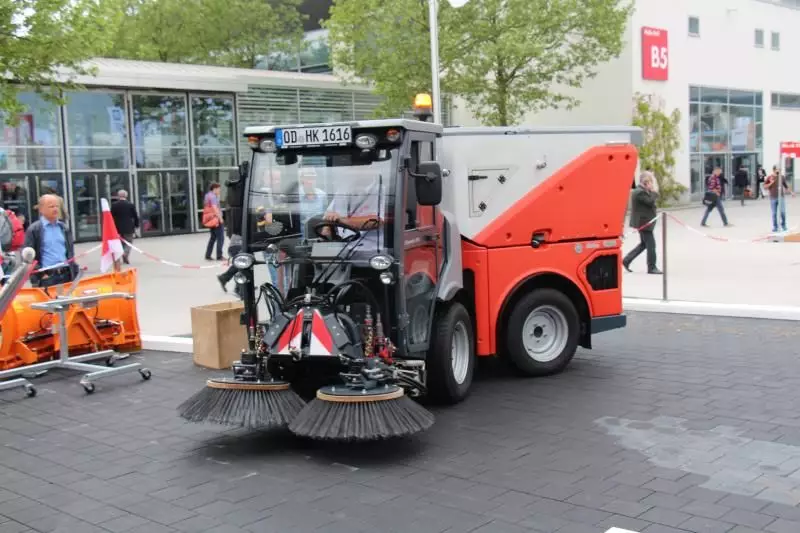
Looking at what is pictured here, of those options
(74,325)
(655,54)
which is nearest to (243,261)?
(74,325)

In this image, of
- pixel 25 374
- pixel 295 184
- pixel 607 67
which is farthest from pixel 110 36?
pixel 607 67

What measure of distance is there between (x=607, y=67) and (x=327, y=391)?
1272 inches

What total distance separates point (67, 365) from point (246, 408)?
3459mm

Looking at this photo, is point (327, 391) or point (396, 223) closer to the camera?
point (327, 391)

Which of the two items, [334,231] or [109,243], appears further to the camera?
[109,243]

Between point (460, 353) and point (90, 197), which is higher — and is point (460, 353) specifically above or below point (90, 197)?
below

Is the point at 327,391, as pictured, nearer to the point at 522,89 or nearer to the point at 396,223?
the point at 396,223

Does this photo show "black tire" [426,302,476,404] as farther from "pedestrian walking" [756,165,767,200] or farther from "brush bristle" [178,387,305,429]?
"pedestrian walking" [756,165,767,200]

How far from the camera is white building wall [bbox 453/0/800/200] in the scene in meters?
35.4

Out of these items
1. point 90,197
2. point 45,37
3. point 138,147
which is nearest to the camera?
point 45,37

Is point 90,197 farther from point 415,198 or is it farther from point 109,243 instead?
point 415,198

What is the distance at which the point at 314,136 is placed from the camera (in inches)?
261

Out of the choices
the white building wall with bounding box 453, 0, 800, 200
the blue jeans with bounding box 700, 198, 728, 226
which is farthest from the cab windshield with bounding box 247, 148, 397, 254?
the white building wall with bounding box 453, 0, 800, 200

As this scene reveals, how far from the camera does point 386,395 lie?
581cm
